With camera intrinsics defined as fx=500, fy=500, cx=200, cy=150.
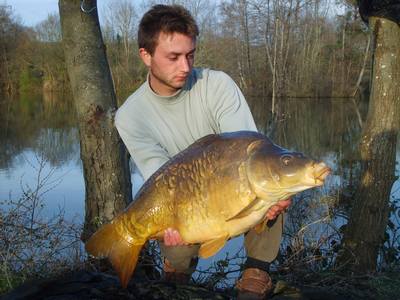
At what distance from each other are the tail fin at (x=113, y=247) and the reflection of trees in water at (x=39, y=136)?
5.58 metres

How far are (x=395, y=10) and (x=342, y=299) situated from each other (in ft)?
7.27

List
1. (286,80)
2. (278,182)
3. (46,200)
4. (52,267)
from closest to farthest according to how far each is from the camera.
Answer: (278,182)
(52,267)
(46,200)
(286,80)

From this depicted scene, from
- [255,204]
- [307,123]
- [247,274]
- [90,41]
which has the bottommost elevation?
[307,123]

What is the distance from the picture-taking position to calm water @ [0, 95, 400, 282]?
24.4ft

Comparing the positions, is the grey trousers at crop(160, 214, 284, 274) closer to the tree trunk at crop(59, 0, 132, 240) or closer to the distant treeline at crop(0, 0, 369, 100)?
the tree trunk at crop(59, 0, 132, 240)

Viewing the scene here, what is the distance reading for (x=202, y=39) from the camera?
96.2 feet

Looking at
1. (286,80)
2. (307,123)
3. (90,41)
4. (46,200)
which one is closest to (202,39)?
(286,80)

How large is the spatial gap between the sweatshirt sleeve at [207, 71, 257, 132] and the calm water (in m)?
2.29

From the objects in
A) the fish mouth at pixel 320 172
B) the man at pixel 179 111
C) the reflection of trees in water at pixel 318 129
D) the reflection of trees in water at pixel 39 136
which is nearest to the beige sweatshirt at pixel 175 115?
the man at pixel 179 111

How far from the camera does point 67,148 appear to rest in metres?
11.3

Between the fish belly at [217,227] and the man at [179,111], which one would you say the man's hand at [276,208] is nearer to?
the fish belly at [217,227]

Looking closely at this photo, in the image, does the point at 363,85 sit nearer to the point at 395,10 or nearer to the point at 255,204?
the point at 395,10

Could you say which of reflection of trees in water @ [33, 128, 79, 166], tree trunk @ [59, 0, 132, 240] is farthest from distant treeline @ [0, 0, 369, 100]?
tree trunk @ [59, 0, 132, 240]

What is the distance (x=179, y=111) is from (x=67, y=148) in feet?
29.8
